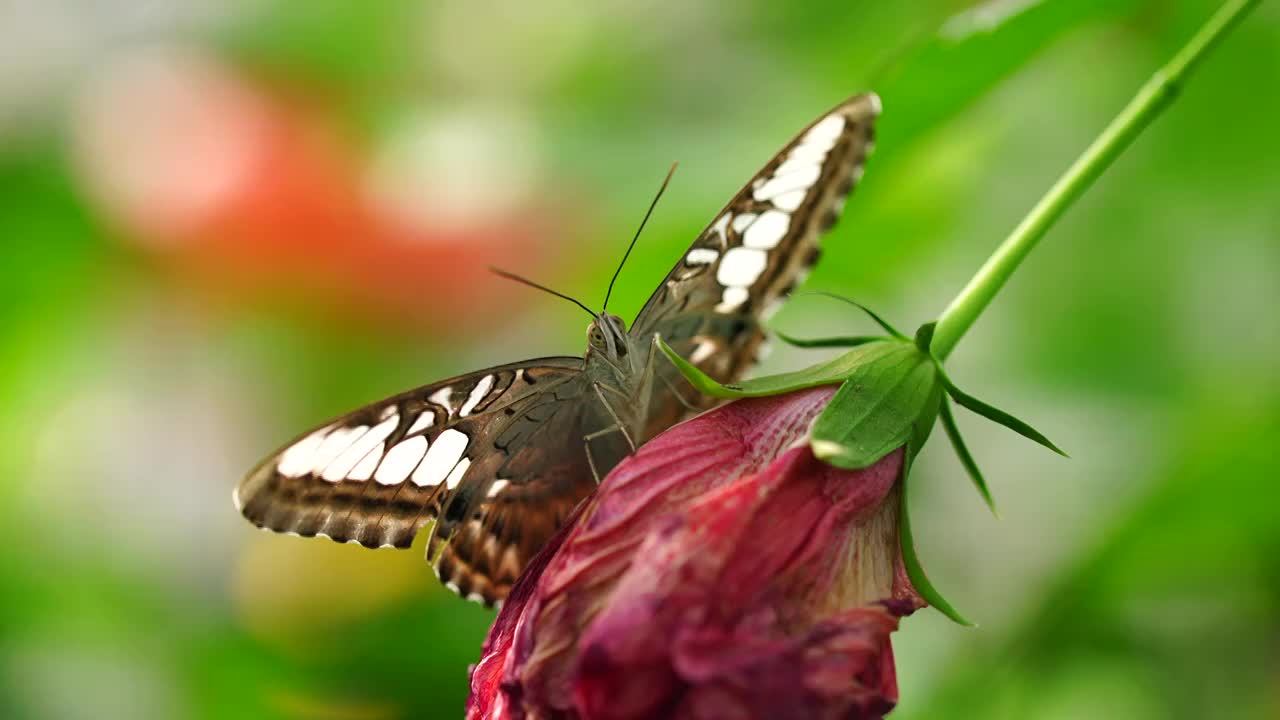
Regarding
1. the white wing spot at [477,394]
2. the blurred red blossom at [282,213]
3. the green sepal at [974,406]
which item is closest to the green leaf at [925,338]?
the green sepal at [974,406]

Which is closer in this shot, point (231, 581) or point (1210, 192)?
point (1210, 192)

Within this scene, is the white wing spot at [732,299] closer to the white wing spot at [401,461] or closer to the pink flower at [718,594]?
the pink flower at [718,594]

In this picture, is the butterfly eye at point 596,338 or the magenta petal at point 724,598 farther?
the butterfly eye at point 596,338

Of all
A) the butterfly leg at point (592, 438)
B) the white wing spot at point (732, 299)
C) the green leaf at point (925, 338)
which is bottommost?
the green leaf at point (925, 338)

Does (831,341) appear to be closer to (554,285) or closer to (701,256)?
(701,256)

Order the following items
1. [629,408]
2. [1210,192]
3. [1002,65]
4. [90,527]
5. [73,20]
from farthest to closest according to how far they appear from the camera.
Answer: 1. [73,20]
2. [90,527]
3. [1210,192]
4. [1002,65]
5. [629,408]

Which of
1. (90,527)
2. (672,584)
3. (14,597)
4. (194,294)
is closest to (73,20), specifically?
(194,294)

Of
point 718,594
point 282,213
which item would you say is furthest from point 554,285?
point 718,594

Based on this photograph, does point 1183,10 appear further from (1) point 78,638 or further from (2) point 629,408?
(1) point 78,638
